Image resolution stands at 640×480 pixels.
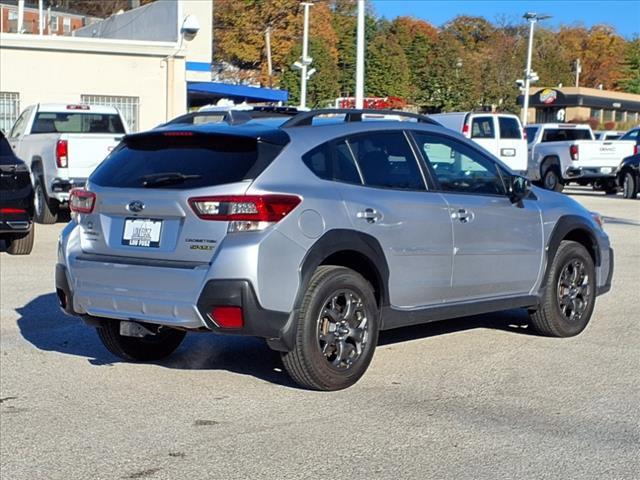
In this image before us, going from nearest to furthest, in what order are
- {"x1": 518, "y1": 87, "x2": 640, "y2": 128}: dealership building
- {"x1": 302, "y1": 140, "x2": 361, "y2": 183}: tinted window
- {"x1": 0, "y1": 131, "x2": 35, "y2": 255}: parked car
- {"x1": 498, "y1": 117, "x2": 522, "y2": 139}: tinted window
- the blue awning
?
1. {"x1": 302, "y1": 140, "x2": 361, "y2": 183}: tinted window
2. {"x1": 0, "y1": 131, "x2": 35, "y2": 255}: parked car
3. {"x1": 498, "y1": 117, "x2": 522, "y2": 139}: tinted window
4. the blue awning
5. {"x1": 518, "y1": 87, "x2": 640, "y2": 128}: dealership building

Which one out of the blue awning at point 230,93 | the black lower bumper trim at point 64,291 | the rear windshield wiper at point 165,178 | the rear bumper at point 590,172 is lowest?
the rear bumper at point 590,172

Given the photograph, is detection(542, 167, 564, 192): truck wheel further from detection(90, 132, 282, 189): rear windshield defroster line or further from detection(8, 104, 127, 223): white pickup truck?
detection(90, 132, 282, 189): rear windshield defroster line

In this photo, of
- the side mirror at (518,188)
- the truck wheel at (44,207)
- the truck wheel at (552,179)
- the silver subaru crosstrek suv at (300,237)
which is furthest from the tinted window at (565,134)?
the silver subaru crosstrek suv at (300,237)

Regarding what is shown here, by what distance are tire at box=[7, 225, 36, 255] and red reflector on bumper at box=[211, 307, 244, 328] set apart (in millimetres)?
8235

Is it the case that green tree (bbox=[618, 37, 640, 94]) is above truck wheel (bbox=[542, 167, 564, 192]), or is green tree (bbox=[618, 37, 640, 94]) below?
above

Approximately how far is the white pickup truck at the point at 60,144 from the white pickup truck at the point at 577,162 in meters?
14.1

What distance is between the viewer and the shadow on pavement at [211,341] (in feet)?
24.7

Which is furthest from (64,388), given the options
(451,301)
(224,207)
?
(451,301)

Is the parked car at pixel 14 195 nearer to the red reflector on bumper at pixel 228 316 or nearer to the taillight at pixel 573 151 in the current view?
the red reflector on bumper at pixel 228 316

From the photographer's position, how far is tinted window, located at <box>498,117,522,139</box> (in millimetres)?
27953

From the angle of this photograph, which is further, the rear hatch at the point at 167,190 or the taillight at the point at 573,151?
the taillight at the point at 573,151

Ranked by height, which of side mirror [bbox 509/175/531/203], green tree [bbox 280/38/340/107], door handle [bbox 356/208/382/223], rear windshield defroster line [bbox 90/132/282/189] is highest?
green tree [bbox 280/38/340/107]

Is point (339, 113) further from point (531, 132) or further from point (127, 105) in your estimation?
point (531, 132)

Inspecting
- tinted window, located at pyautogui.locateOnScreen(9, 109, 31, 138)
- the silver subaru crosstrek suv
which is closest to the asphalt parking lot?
the silver subaru crosstrek suv
